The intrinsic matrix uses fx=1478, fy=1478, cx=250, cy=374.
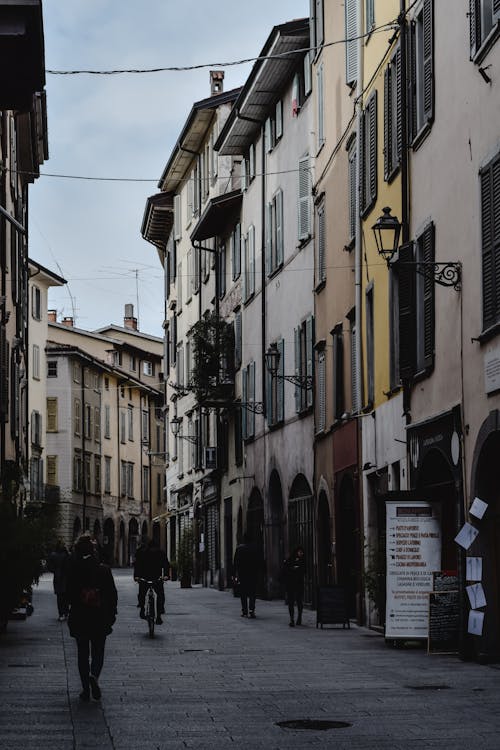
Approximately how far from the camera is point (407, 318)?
2219cm

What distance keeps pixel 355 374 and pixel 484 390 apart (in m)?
9.77

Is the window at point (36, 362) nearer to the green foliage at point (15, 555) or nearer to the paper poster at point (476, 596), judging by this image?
the green foliage at point (15, 555)

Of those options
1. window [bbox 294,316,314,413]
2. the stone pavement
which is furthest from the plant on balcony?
the stone pavement

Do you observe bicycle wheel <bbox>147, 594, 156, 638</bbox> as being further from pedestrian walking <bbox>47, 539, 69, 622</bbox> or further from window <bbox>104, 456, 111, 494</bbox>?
window <bbox>104, 456, 111, 494</bbox>

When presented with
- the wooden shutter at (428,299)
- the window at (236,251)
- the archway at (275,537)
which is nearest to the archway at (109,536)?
the window at (236,251)

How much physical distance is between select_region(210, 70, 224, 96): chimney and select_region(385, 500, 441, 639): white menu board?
41467 mm

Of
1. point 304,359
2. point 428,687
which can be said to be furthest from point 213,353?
point 428,687

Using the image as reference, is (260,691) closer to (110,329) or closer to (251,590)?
(251,590)

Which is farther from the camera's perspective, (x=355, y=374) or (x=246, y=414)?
(x=246, y=414)

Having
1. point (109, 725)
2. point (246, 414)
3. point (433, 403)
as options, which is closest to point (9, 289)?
point (246, 414)

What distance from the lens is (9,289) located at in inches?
1500

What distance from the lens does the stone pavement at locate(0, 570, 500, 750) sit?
1106 centimetres

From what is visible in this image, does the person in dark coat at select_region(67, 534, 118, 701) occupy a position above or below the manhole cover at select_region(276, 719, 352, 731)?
above

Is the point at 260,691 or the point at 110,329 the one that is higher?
the point at 110,329
